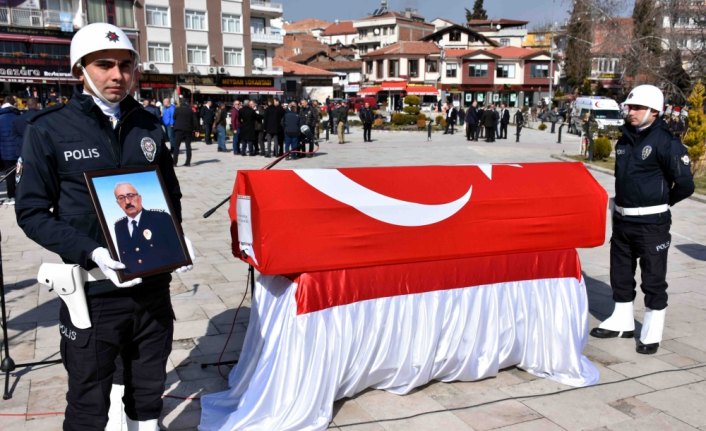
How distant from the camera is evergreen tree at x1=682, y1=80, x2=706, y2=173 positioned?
45.9 ft

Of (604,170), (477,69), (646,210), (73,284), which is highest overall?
(477,69)

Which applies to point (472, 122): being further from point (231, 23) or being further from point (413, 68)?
point (413, 68)

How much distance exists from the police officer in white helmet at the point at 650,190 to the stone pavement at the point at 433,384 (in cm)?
44

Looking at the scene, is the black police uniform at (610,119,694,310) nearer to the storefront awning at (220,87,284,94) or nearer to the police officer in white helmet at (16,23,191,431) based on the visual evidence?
the police officer in white helmet at (16,23,191,431)

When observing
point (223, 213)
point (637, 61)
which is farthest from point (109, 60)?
point (637, 61)

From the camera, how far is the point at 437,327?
158 inches

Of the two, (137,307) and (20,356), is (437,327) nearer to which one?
(137,307)

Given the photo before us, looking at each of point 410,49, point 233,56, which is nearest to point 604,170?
point 233,56

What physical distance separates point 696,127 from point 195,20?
44.0 metres

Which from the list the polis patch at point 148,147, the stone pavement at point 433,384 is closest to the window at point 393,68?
the stone pavement at point 433,384

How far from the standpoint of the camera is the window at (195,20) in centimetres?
4981

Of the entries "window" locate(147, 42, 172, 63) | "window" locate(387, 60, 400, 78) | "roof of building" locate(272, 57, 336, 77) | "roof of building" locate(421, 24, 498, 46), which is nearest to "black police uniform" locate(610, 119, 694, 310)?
"window" locate(147, 42, 172, 63)

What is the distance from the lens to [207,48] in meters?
50.8

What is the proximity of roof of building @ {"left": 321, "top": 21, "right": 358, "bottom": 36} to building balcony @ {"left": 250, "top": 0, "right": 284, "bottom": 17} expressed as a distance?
162 ft
